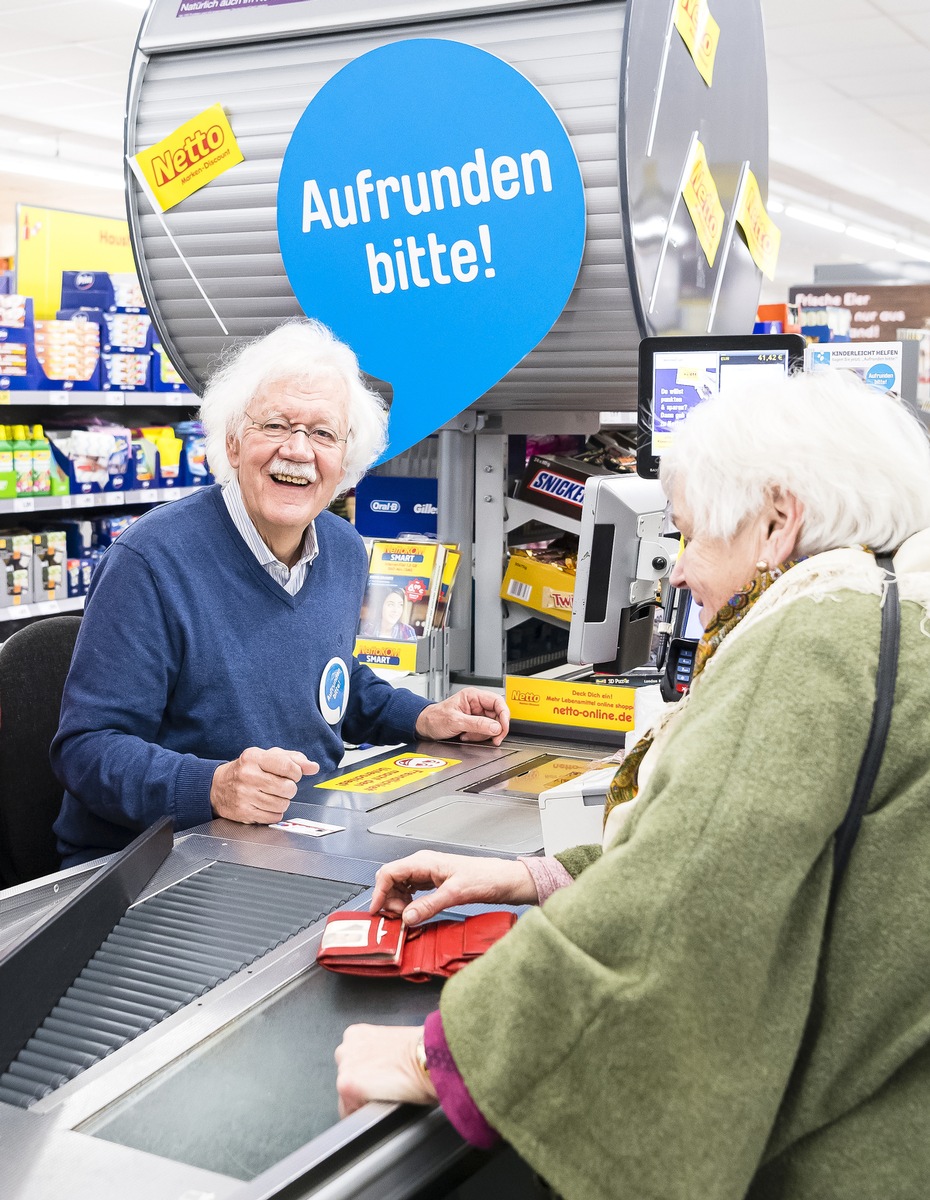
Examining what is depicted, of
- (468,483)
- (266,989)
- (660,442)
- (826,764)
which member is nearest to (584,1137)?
(826,764)

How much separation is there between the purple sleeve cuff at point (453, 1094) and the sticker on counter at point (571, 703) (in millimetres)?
1551

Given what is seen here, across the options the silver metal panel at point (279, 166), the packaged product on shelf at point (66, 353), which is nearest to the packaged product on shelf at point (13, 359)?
the packaged product on shelf at point (66, 353)

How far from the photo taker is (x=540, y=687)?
2.69m

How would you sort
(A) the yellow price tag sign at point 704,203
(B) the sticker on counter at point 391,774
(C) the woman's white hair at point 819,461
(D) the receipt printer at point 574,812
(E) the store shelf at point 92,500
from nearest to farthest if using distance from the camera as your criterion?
(C) the woman's white hair at point 819,461, (D) the receipt printer at point 574,812, (B) the sticker on counter at point 391,774, (A) the yellow price tag sign at point 704,203, (E) the store shelf at point 92,500

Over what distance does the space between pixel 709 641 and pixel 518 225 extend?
61.9 inches

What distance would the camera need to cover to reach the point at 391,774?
7.82 feet

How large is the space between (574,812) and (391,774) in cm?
72

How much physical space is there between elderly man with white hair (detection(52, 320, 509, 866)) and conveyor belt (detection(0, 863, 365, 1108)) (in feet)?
0.88

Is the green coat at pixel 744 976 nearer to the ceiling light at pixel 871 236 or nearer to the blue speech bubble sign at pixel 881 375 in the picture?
the blue speech bubble sign at pixel 881 375

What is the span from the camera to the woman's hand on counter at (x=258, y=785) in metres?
1.93

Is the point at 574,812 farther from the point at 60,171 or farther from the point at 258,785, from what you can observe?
the point at 60,171

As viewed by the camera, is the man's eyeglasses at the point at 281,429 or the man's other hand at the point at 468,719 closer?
the man's eyeglasses at the point at 281,429

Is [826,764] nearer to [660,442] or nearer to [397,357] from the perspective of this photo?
[660,442]

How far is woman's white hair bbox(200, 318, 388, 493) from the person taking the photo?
2365mm
